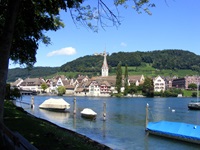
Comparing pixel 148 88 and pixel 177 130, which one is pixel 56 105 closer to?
pixel 177 130

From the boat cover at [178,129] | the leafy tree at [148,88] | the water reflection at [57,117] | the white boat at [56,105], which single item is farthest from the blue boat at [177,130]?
the leafy tree at [148,88]

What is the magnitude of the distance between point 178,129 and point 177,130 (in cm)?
17

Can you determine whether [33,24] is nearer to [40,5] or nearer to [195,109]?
[40,5]

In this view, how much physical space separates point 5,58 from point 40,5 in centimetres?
610

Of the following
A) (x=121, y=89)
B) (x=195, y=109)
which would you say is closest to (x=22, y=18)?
(x=195, y=109)

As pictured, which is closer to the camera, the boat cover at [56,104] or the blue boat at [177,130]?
the blue boat at [177,130]

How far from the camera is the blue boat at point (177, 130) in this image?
25334 mm

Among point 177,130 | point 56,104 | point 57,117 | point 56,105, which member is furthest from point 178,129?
point 56,104

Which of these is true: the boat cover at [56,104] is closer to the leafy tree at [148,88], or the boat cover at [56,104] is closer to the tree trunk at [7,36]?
the tree trunk at [7,36]

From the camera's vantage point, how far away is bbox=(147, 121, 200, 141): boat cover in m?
25.5

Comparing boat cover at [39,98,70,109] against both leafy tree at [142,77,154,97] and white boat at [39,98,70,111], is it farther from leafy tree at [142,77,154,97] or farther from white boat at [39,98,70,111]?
leafy tree at [142,77,154,97]

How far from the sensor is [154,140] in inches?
1073

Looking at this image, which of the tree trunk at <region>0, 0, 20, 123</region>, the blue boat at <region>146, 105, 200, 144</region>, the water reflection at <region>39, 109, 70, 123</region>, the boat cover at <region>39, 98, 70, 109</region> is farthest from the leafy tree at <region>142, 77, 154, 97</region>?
the tree trunk at <region>0, 0, 20, 123</region>

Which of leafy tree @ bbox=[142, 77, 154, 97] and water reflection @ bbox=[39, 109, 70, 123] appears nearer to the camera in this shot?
water reflection @ bbox=[39, 109, 70, 123]
